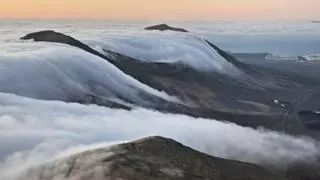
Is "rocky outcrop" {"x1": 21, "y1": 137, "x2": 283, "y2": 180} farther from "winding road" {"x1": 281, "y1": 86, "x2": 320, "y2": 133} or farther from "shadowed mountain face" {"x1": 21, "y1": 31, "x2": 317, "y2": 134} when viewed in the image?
"winding road" {"x1": 281, "y1": 86, "x2": 320, "y2": 133}

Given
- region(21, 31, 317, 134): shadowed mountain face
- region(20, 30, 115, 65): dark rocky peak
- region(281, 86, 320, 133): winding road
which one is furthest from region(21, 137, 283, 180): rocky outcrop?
region(20, 30, 115, 65): dark rocky peak

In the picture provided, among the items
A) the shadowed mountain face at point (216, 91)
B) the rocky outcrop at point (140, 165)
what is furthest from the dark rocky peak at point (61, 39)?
the rocky outcrop at point (140, 165)

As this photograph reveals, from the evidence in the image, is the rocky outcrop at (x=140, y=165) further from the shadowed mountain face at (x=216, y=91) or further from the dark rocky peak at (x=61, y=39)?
the dark rocky peak at (x=61, y=39)

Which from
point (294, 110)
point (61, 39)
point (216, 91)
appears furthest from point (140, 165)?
point (216, 91)

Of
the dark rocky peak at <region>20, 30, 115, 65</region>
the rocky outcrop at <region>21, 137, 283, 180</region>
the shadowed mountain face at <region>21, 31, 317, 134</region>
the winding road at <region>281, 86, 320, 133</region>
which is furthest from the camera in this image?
the dark rocky peak at <region>20, 30, 115, 65</region>

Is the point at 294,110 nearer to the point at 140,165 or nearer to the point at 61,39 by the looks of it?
the point at 61,39

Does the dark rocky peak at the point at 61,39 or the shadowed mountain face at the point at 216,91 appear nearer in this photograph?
the shadowed mountain face at the point at 216,91
